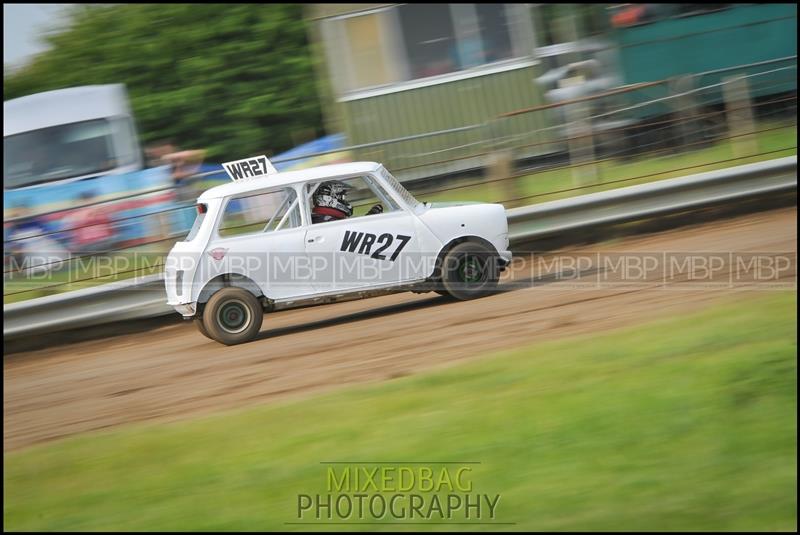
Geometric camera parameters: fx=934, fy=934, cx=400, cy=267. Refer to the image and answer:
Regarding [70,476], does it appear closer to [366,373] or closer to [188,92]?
[366,373]

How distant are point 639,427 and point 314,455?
1918 mm

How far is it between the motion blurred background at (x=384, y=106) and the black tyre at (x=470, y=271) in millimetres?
2352

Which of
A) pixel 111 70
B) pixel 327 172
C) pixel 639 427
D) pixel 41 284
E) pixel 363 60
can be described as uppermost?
pixel 111 70

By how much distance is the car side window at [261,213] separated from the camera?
8.91 meters

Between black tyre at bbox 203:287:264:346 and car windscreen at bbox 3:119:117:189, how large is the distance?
6.83m

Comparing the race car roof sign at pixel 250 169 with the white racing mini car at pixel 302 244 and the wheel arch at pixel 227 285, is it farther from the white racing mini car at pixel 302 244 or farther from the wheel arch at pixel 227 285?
→ the wheel arch at pixel 227 285

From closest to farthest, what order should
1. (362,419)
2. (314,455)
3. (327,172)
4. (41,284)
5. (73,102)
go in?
1. (314,455)
2. (362,419)
3. (327,172)
4. (41,284)
5. (73,102)

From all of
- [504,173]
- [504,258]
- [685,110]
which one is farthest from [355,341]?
[685,110]

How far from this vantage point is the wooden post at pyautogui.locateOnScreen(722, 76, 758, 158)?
11664 millimetres

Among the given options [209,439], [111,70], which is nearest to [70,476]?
[209,439]

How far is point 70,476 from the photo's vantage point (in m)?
5.87

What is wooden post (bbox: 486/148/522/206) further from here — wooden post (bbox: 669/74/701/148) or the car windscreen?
the car windscreen

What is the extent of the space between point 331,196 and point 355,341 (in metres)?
1.48

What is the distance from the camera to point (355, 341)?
8562mm
